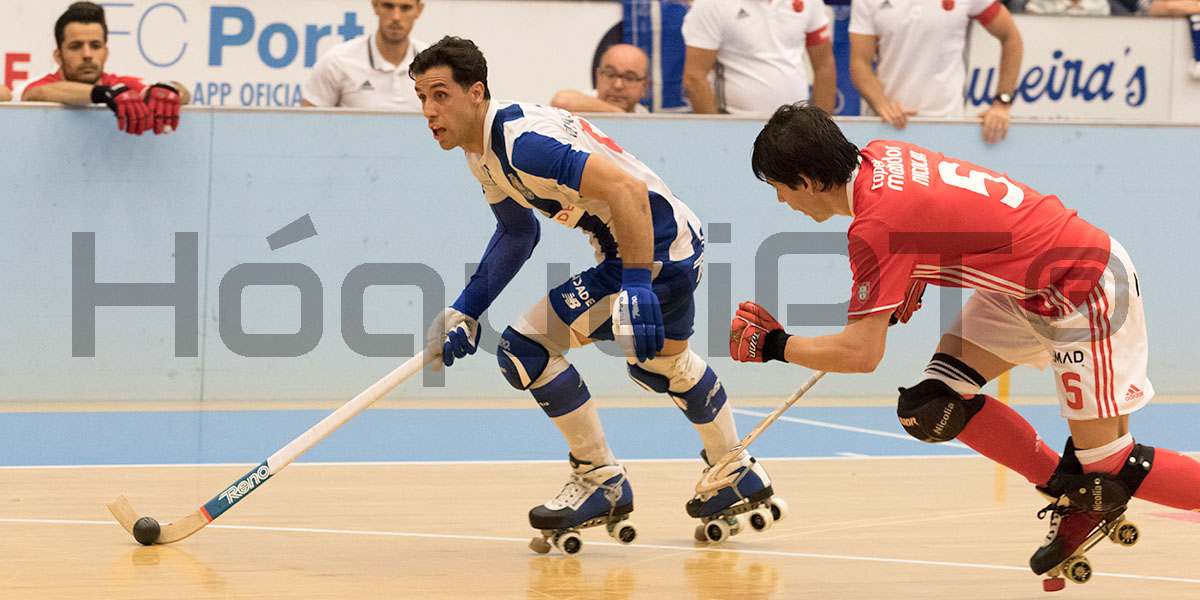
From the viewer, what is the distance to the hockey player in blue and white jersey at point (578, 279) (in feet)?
14.8

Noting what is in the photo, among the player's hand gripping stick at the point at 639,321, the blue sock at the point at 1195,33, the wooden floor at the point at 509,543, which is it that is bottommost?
the wooden floor at the point at 509,543

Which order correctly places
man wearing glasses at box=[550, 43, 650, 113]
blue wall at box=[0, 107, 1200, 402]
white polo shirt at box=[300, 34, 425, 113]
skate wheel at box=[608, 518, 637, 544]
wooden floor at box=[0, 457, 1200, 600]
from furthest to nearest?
man wearing glasses at box=[550, 43, 650, 113] < white polo shirt at box=[300, 34, 425, 113] < blue wall at box=[0, 107, 1200, 402] < skate wheel at box=[608, 518, 637, 544] < wooden floor at box=[0, 457, 1200, 600]

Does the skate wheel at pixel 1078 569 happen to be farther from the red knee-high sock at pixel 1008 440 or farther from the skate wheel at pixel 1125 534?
the red knee-high sock at pixel 1008 440

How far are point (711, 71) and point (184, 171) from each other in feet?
10.8

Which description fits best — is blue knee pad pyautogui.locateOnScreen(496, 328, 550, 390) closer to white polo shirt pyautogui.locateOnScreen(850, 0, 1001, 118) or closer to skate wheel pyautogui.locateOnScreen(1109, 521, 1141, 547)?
skate wheel pyautogui.locateOnScreen(1109, 521, 1141, 547)

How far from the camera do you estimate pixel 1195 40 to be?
9727mm

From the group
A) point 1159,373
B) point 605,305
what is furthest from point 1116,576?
point 1159,373

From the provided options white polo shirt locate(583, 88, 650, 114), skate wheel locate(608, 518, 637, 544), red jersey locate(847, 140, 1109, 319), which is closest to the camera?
red jersey locate(847, 140, 1109, 319)

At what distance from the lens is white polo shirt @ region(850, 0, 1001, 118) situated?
28.9 feet

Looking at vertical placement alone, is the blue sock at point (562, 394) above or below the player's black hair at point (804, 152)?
below

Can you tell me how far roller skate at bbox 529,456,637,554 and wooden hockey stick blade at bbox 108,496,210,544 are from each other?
46.5 inches

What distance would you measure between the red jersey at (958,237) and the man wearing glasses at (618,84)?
4.41 metres

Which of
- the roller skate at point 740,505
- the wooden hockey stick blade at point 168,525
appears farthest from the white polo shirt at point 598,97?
the wooden hockey stick blade at point 168,525

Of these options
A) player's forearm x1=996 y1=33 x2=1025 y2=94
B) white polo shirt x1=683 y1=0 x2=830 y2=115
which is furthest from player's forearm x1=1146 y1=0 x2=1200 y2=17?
white polo shirt x1=683 y1=0 x2=830 y2=115
